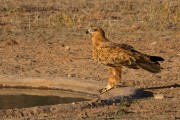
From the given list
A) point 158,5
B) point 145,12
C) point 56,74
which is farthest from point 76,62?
point 158,5

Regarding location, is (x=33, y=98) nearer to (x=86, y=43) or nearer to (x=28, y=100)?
(x=28, y=100)

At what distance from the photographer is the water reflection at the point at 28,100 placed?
1079cm

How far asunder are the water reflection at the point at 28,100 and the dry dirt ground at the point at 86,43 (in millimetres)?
933

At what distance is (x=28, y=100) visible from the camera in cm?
1117

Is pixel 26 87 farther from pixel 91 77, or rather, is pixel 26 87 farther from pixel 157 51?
pixel 157 51

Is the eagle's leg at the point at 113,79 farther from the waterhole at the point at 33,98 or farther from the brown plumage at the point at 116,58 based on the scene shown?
the waterhole at the point at 33,98

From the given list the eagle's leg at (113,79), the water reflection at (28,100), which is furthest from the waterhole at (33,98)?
the eagle's leg at (113,79)

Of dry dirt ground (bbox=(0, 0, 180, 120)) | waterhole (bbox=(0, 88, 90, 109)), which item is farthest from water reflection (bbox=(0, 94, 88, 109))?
dry dirt ground (bbox=(0, 0, 180, 120))

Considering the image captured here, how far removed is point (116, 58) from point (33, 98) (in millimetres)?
1392

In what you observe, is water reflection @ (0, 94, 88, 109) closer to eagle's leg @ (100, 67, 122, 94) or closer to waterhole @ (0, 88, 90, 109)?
waterhole @ (0, 88, 90, 109)

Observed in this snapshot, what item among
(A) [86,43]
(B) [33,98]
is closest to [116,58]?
(B) [33,98]

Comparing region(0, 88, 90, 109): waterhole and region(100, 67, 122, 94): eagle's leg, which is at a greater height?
region(100, 67, 122, 94): eagle's leg

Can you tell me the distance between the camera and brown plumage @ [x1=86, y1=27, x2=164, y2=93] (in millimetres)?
11117

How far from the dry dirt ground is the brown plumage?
53cm
